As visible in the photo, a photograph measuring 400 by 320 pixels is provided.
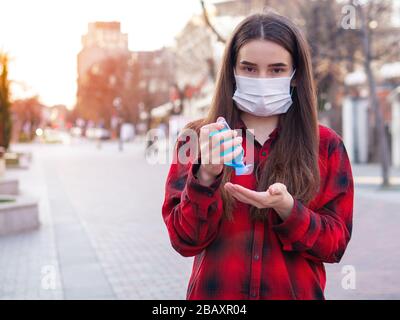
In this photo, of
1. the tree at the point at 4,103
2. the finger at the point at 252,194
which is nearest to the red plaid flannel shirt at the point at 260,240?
the finger at the point at 252,194

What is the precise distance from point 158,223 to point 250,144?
30.5 feet

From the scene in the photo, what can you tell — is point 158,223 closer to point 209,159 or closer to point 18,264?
point 18,264

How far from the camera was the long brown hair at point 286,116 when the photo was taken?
2.04 metres

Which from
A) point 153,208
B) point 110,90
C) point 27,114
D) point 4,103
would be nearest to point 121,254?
point 153,208

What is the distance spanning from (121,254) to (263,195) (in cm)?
681

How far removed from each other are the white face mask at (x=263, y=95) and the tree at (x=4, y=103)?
2230 cm

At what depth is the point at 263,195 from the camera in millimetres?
1856

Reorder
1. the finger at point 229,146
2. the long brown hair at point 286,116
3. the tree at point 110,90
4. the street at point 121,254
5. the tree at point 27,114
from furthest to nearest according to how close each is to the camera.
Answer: the tree at point 110,90 → the tree at point 27,114 → the street at point 121,254 → the long brown hair at point 286,116 → the finger at point 229,146

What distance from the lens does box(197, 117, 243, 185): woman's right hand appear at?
179cm

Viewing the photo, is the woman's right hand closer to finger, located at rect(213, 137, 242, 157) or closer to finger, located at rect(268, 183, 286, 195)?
finger, located at rect(213, 137, 242, 157)

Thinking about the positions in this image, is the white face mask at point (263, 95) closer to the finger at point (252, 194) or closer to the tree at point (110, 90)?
the finger at point (252, 194)

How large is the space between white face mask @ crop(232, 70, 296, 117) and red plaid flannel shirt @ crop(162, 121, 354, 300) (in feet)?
0.32

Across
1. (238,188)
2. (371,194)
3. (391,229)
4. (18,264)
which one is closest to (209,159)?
(238,188)
